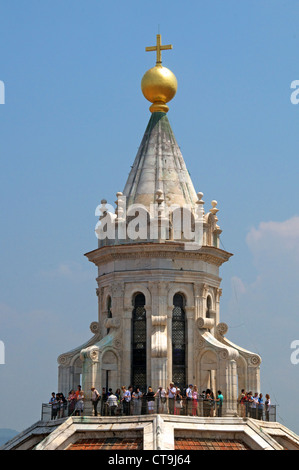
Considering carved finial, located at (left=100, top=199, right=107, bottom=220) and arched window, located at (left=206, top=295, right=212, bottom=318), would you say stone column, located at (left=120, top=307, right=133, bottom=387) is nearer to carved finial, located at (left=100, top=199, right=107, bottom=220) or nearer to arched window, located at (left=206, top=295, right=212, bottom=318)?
arched window, located at (left=206, top=295, right=212, bottom=318)

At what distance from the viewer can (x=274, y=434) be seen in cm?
5500

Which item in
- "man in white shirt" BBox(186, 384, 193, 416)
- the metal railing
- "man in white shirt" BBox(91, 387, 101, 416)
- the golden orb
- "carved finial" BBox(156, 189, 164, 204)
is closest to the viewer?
the metal railing

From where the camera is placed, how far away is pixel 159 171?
58656 mm

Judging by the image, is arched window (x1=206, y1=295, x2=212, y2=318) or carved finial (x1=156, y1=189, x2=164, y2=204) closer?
carved finial (x1=156, y1=189, x2=164, y2=204)

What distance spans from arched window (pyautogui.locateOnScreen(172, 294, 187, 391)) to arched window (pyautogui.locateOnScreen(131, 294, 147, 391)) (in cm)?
132

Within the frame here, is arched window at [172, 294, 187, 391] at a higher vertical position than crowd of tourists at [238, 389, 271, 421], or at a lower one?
higher

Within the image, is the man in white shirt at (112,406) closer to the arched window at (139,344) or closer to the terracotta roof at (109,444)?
the terracotta roof at (109,444)

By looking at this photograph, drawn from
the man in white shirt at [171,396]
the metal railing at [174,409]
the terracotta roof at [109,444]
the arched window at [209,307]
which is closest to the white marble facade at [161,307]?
the arched window at [209,307]

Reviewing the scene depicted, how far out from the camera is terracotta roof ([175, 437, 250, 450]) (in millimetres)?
51347

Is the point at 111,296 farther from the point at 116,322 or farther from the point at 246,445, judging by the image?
the point at 246,445

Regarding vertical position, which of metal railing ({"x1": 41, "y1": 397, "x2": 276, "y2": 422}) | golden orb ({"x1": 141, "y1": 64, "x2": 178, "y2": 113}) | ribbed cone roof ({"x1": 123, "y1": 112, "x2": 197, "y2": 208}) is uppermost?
golden orb ({"x1": 141, "y1": 64, "x2": 178, "y2": 113})

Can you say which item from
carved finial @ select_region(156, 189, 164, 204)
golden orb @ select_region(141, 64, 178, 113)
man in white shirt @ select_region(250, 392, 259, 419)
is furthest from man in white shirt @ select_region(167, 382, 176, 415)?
golden orb @ select_region(141, 64, 178, 113)

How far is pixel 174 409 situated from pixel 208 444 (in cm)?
200
